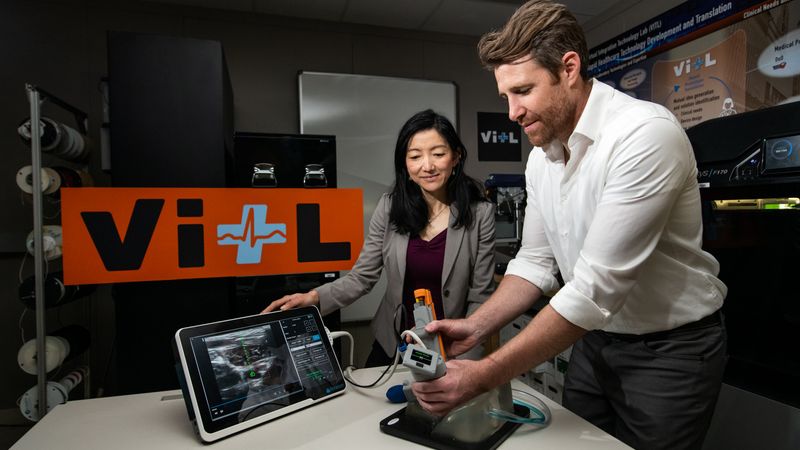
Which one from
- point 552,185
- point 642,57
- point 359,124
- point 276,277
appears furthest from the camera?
point 359,124

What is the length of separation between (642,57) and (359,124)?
1976mm

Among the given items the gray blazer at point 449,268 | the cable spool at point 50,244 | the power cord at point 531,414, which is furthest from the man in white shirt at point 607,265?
the cable spool at point 50,244

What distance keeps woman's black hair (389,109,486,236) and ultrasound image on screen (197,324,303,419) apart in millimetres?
734

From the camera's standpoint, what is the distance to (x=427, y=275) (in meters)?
1.64

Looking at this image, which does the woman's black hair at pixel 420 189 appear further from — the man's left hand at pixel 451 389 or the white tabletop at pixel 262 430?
the man's left hand at pixel 451 389

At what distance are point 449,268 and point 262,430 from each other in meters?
0.86

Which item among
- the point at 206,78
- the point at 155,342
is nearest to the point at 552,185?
the point at 206,78

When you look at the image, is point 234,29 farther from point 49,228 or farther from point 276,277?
point 276,277

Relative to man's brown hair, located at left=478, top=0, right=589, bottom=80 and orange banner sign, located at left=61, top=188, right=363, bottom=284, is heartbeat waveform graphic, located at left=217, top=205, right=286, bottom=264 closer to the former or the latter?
orange banner sign, located at left=61, top=188, right=363, bottom=284

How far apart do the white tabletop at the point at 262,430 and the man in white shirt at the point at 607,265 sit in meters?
0.16

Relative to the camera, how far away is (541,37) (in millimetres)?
945

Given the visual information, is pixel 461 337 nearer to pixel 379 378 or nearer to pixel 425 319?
pixel 425 319

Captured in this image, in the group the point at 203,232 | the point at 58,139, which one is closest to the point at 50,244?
the point at 58,139

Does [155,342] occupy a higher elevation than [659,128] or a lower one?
lower
